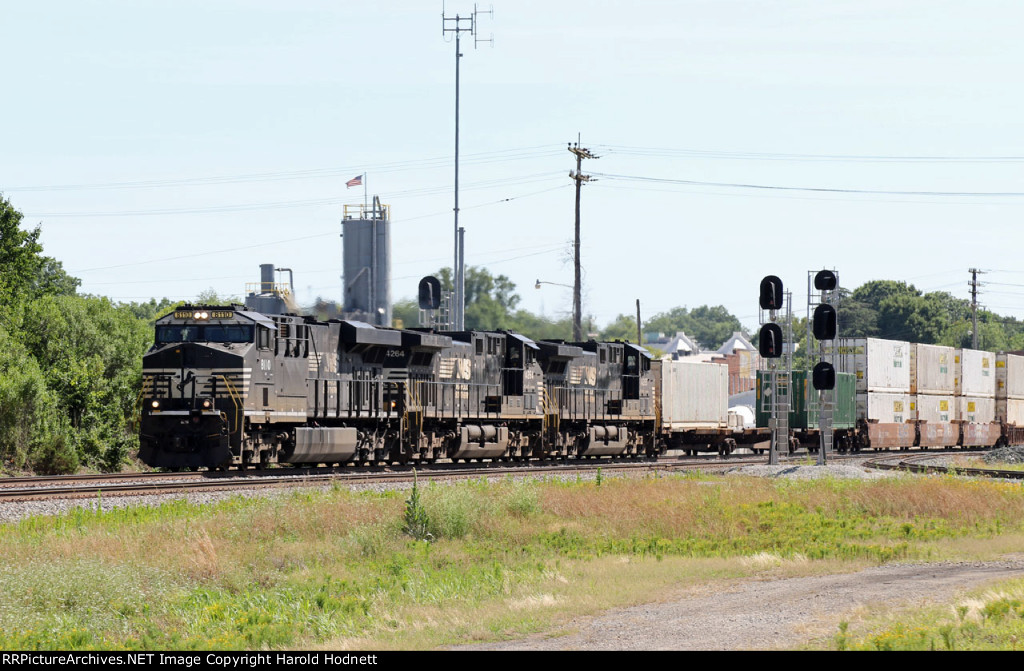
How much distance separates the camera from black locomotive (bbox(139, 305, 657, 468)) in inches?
1077

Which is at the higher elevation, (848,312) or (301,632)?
(848,312)

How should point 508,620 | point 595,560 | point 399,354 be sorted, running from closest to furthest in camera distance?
point 508,620 → point 595,560 → point 399,354

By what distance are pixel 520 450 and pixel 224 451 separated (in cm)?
1454

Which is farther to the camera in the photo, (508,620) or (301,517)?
(301,517)

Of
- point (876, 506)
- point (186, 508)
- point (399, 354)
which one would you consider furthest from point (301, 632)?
point (399, 354)

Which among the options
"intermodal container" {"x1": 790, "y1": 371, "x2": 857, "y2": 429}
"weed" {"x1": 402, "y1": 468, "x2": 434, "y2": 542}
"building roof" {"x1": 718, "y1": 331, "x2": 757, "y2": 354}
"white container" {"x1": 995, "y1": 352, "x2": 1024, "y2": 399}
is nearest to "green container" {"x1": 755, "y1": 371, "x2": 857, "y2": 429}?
"intermodal container" {"x1": 790, "y1": 371, "x2": 857, "y2": 429}

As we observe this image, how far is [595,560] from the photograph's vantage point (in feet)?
56.2

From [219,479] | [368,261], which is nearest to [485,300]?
[368,261]

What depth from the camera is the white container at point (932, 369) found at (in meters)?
53.4

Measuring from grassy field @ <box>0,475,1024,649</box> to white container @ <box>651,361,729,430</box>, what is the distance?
2071 cm

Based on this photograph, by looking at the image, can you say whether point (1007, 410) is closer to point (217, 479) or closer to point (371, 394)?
point (371, 394)

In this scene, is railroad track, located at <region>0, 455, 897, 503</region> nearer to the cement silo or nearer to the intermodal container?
the intermodal container

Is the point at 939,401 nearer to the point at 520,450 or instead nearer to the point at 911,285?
the point at 520,450

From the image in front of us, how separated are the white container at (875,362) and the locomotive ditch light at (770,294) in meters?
18.4
